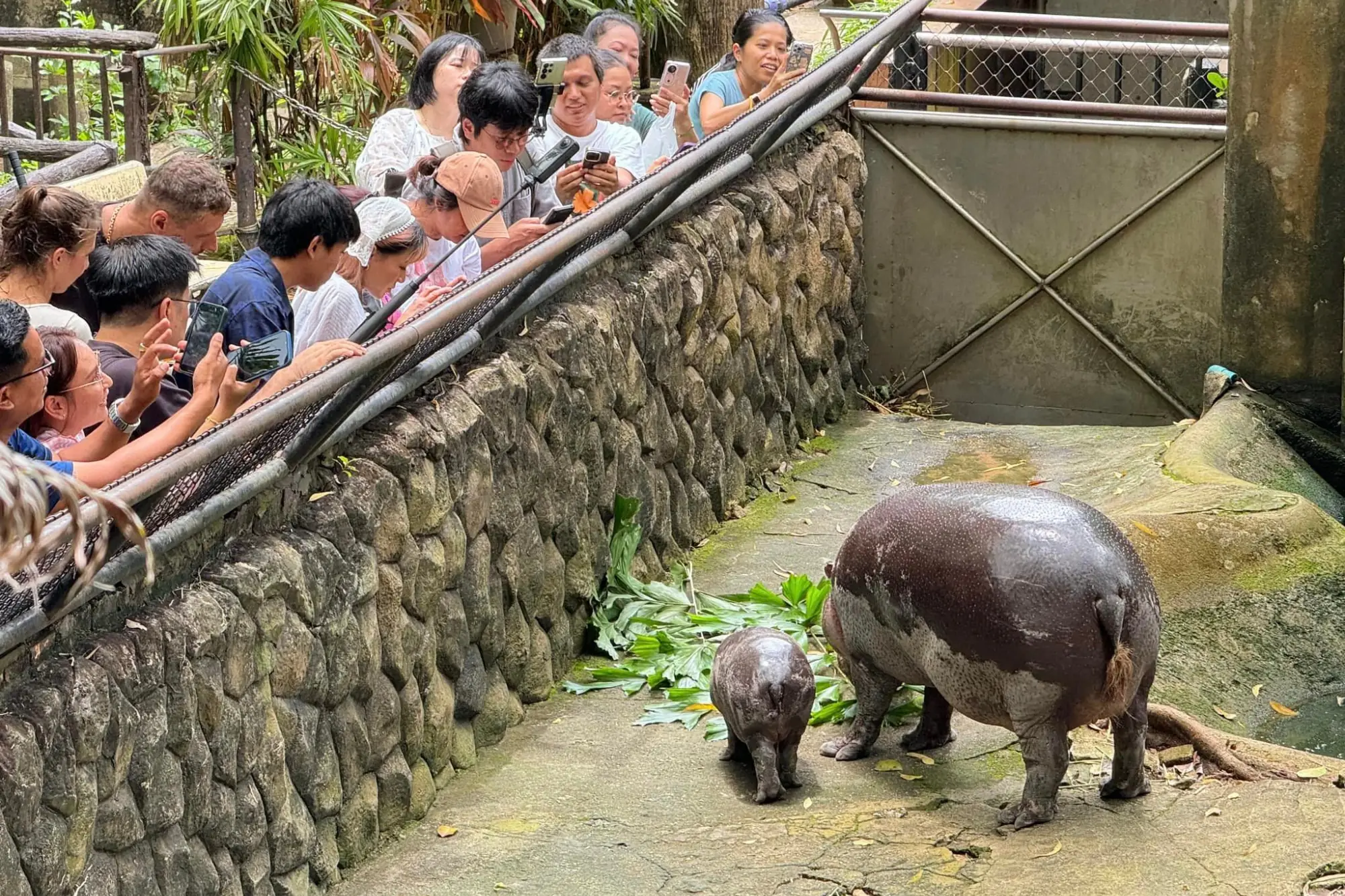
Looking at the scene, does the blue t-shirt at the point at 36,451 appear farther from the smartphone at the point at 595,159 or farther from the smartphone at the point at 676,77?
the smartphone at the point at 676,77

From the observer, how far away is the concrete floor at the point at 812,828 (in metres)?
4.17

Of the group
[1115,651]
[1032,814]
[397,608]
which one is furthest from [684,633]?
[1115,651]

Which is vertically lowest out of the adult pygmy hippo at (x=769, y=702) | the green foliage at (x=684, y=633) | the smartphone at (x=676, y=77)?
the green foliage at (x=684, y=633)

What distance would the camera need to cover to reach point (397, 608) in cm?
451

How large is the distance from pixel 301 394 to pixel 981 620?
168 centimetres

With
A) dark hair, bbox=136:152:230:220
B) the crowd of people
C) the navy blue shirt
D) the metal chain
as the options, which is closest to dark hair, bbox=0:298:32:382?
the crowd of people

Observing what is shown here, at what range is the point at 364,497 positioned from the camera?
436cm

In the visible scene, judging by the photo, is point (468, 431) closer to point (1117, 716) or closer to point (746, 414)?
point (1117, 716)

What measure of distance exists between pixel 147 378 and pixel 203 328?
1.37 feet

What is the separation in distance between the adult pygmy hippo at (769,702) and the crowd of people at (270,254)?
1.25 meters

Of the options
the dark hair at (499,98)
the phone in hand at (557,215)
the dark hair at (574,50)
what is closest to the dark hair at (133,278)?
the phone in hand at (557,215)

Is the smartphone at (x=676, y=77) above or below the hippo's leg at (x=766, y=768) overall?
above

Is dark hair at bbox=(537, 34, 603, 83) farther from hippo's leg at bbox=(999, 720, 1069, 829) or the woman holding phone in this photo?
hippo's leg at bbox=(999, 720, 1069, 829)

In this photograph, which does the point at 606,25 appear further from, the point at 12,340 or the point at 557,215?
the point at 12,340
